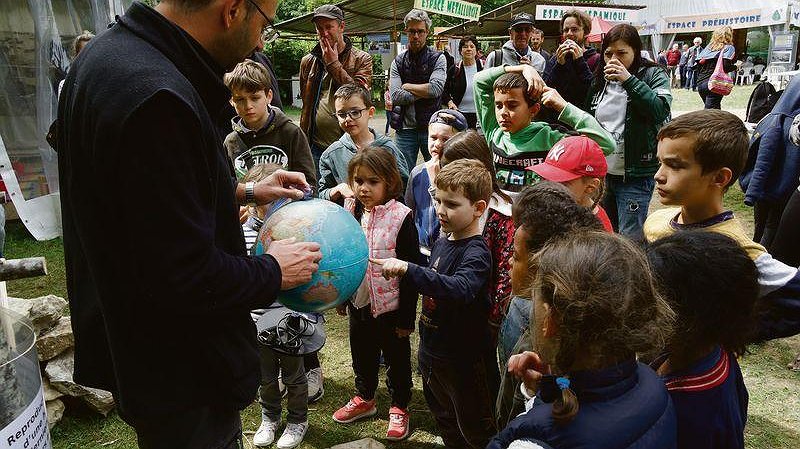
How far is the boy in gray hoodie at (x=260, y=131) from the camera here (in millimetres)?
3945

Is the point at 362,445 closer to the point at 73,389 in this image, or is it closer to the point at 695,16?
the point at 73,389

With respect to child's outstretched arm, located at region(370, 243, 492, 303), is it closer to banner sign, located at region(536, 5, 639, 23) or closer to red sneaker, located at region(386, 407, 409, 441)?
red sneaker, located at region(386, 407, 409, 441)

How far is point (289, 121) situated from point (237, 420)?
8.47 feet

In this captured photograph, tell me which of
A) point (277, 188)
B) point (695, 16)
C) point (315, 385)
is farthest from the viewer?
point (695, 16)

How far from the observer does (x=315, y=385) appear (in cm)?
396

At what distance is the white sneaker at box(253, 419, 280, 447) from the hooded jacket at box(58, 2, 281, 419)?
5.66ft

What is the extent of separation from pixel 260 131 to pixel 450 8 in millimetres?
10015

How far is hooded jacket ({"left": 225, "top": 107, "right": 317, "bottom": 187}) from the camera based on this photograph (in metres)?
4.00

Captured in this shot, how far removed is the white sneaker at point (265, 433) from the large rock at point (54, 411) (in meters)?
1.25

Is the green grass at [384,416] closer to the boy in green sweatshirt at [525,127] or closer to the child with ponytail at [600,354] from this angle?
the boy in green sweatshirt at [525,127]

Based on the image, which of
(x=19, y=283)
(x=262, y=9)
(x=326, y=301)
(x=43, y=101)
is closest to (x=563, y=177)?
(x=326, y=301)

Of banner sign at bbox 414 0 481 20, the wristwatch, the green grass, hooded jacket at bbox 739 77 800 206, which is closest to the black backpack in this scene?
hooded jacket at bbox 739 77 800 206

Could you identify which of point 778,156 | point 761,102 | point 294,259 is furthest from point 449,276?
point 761,102

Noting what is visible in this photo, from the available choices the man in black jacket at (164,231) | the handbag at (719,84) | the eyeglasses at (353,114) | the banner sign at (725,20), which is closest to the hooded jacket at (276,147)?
the eyeglasses at (353,114)
